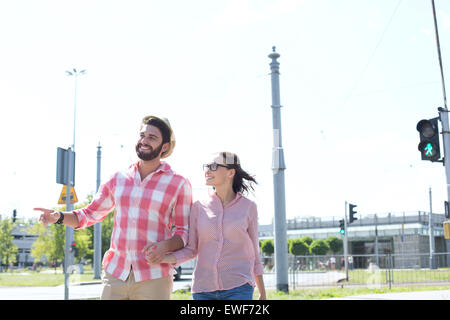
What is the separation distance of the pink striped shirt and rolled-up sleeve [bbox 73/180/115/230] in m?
0.55

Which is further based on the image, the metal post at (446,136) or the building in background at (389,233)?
the building in background at (389,233)

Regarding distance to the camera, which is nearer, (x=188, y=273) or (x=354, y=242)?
(x=188, y=273)

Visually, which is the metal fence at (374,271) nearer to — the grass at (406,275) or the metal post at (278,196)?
the grass at (406,275)

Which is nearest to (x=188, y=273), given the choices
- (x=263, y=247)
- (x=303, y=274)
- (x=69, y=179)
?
(x=303, y=274)

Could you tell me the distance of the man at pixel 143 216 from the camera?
2.93 m

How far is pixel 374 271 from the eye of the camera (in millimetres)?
21625

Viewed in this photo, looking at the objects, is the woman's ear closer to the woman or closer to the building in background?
the woman

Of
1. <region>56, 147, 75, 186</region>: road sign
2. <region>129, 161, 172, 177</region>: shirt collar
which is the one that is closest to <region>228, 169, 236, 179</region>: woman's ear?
<region>129, 161, 172, 177</region>: shirt collar

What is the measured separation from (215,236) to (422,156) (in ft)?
28.2

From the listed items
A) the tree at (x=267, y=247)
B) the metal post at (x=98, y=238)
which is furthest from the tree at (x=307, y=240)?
the metal post at (x=98, y=238)

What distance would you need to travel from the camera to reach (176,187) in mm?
3125
